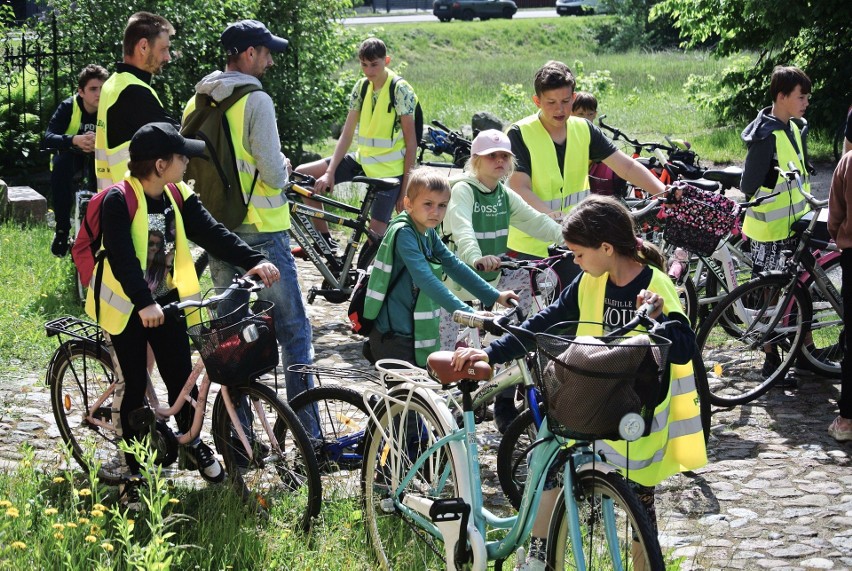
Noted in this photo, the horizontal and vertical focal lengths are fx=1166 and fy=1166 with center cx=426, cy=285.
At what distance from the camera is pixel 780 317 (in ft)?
23.9

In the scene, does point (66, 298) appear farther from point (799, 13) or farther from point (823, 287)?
point (799, 13)

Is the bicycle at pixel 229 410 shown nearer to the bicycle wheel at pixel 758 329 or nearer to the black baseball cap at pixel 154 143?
the black baseball cap at pixel 154 143

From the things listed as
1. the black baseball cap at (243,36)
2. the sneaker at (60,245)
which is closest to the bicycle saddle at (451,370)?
the black baseball cap at (243,36)

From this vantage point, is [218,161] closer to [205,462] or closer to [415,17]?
[205,462]

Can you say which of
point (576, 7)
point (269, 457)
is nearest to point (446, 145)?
point (269, 457)

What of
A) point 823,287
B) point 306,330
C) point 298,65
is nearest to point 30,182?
point 298,65

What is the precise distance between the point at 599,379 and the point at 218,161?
326cm

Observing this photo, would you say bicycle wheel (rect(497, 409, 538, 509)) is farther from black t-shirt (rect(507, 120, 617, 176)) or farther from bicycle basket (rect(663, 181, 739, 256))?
bicycle basket (rect(663, 181, 739, 256))

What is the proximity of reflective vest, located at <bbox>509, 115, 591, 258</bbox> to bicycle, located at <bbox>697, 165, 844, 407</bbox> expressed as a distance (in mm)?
1225

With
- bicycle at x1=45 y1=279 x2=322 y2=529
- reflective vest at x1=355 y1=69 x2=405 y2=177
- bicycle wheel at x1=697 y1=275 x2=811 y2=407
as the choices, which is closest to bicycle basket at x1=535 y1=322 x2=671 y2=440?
bicycle at x1=45 y1=279 x2=322 y2=529

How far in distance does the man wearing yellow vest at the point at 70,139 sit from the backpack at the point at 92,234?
13.0ft

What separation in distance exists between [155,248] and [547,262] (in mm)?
1999

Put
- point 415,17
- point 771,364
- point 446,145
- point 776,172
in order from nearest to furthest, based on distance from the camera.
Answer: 1. point 771,364
2. point 776,172
3. point 446,145
4. point 415,17

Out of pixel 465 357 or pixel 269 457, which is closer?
pixel 465 357
